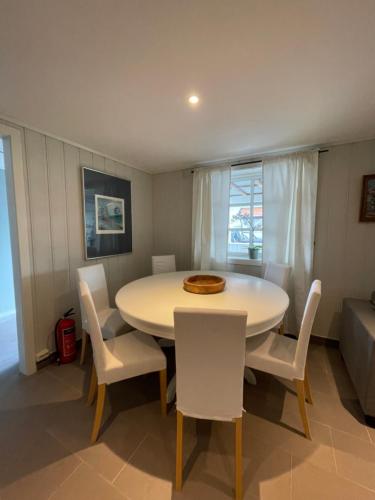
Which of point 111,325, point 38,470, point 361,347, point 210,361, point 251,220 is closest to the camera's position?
point 210,361

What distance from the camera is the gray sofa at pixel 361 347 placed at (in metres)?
1.44

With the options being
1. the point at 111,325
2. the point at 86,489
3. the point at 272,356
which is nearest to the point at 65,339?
the point at 111,325

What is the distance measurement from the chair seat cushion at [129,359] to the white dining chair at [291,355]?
64 cm

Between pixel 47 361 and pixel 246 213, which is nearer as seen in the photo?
pixel 47 361

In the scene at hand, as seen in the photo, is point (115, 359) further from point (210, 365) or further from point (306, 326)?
point (306, 326)

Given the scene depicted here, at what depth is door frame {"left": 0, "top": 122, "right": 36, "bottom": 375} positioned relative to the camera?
69.9 inches

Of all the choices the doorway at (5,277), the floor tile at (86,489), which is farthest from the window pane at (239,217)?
the doorway at (5,277)

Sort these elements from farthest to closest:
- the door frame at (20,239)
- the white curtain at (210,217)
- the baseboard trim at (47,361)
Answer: the white curtain at (210,217), the baseboard trim at (47,361), the door frame at (20,239)

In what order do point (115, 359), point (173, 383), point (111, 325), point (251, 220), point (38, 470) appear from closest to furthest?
point (38, 470)
point (115, 359)
point (173, 383)
point (111, 325)
point (251, 220)

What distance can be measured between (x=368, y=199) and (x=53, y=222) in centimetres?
319

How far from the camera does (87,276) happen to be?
2121 millimetres

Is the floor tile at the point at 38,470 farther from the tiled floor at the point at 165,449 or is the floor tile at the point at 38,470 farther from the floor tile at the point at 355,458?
the floor tile at the point at 355,458

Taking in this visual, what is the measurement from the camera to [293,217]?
246cm

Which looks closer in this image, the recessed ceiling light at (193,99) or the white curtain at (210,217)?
the recessed ceiling light at (193,99)
